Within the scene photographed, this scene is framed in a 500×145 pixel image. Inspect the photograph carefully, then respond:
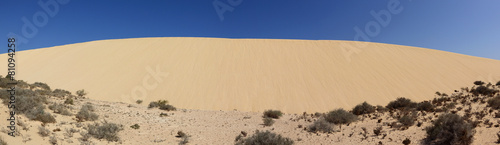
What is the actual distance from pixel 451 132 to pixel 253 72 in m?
17.1

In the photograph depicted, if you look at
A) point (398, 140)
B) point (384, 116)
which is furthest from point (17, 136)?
point (384, 116)

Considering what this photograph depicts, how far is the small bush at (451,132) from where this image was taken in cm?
546

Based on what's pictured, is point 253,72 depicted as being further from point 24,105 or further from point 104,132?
point 24,105

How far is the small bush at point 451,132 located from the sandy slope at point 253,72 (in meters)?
9.64

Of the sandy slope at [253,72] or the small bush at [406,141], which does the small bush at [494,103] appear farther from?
the sandy slope at [253,72]

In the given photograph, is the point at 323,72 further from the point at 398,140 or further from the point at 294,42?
the point at 398,140

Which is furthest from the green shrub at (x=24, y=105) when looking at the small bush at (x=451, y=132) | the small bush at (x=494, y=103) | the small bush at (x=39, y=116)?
the small bush at (x=494, y=103)

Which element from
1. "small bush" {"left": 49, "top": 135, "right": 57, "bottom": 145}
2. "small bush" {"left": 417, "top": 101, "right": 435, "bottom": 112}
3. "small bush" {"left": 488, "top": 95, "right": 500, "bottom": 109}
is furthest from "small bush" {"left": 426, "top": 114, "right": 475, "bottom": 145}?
"small bush" {"left": 49, "top": 135, "right": 57, "bottom": 145}

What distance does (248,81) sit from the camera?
67.3 feet

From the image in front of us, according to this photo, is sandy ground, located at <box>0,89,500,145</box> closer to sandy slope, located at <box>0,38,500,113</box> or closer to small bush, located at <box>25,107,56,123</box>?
small bush, located at <box>25,107,56,123</box>

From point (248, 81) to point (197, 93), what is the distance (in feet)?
13.7

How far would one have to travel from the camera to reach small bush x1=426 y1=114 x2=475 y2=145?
5.46m

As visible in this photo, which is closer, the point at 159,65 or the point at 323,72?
the point at 323,72

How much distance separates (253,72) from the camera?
2227cm
